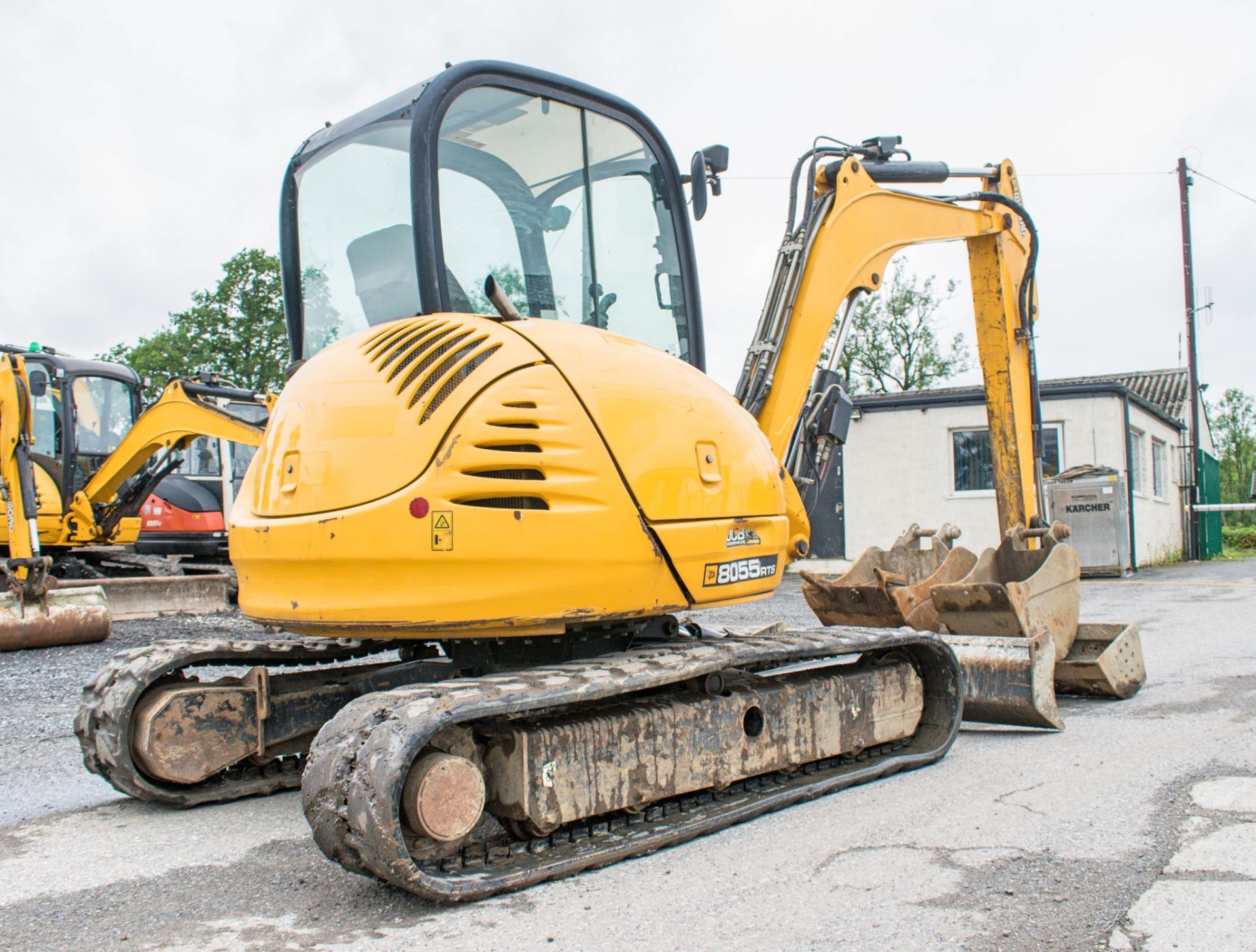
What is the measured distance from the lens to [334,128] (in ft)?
15.0

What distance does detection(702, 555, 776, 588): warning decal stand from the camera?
154 inches

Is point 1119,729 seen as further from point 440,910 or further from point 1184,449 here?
point 1184,449

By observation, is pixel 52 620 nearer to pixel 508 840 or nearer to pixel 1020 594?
pixel 508 840

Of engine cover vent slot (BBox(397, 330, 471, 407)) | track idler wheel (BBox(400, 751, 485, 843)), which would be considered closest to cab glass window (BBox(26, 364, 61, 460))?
engine cover vent slot (BBox(397, 330, 471, 407))

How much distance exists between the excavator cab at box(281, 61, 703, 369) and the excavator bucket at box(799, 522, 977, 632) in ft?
7.32

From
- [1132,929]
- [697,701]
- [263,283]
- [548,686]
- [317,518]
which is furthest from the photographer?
[263,283]

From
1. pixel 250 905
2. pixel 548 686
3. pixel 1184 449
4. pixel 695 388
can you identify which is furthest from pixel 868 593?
pixel 1184 449

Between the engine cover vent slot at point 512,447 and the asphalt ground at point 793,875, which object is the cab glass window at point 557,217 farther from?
the asphalt ground at point 793,875

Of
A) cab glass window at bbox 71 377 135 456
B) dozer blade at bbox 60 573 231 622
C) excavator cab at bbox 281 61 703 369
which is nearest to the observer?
excavator cab at bbox 281 61 703 369

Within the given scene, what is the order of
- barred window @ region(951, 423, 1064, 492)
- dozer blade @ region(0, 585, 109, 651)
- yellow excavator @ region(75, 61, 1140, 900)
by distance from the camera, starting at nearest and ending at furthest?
1. yellow excavator @ region(75, 61, 1140, 900)
2. dozer blade @ region(0, 585, 109, 651)
3. barred window @ region(951, 423, 1064, 492)

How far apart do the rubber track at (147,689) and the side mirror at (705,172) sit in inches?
89.3

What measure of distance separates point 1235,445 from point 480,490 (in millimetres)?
60834

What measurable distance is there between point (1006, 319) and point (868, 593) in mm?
1878

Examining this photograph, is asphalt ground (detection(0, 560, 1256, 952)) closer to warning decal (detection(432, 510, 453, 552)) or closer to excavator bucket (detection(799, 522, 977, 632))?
warning decal (detection(432, 510, 453, 552))
